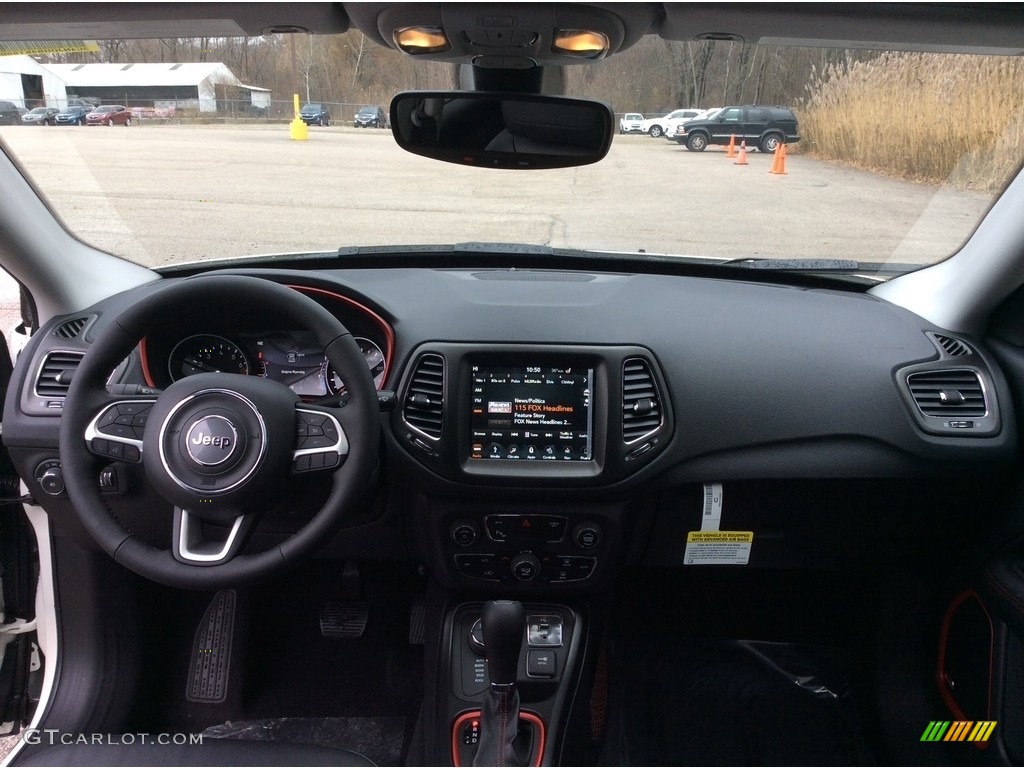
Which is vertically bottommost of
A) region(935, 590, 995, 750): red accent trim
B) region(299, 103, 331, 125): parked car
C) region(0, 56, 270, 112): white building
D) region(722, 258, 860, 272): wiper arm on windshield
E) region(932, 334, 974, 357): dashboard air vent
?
region(935, 590, 995, 750): red accent trim

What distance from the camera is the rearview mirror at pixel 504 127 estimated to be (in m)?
2.14

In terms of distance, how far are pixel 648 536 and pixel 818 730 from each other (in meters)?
1.08

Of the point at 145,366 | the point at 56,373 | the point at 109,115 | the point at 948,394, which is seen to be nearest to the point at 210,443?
the point at 145,366

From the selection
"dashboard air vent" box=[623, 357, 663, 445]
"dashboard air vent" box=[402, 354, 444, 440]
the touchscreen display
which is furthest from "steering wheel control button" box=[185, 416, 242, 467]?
"dashboard air vent" box=[623, 357, 663, 445]

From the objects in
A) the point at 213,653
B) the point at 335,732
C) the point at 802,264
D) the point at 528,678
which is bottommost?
the point at 335,732

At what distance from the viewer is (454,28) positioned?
5.68 ft

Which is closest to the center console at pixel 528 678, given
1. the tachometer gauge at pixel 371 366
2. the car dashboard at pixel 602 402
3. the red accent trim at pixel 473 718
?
the red accent trim at pixel 473 718

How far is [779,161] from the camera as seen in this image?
114 inches

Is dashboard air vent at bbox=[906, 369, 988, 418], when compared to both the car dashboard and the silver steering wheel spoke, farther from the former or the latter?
the silver steering wheel spoke

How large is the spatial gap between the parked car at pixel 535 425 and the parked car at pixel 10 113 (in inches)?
2.9

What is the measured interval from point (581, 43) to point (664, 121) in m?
0.92

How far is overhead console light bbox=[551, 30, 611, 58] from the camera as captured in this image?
1.77 m

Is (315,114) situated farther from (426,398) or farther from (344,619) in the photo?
(344,619)

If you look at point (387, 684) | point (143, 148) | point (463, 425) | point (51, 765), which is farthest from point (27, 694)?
point (143, 148)
